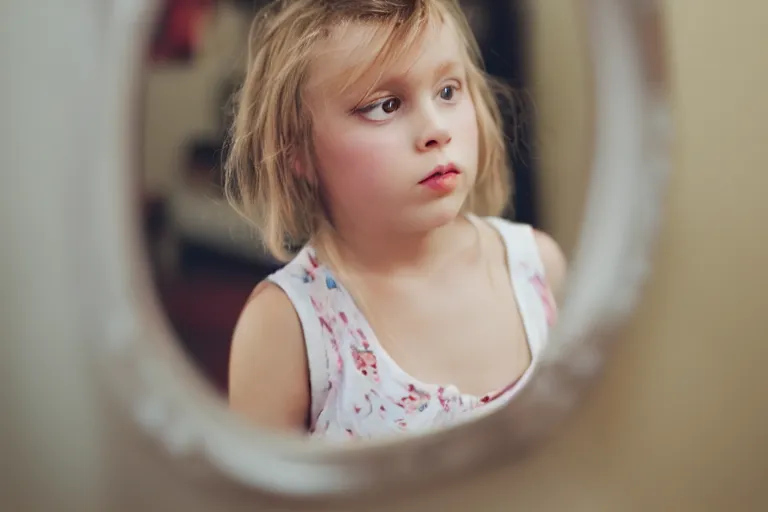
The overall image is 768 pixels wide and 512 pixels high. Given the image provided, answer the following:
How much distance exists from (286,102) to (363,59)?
0.21 ft

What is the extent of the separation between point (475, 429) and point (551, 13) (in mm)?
318

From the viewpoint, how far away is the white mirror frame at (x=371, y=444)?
0.49 metres

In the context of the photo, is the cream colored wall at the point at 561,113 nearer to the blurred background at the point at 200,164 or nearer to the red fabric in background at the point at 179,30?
the blurred background at the point at 200,164

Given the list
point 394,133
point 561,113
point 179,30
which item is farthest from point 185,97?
point 561,113

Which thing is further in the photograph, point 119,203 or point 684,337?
point 684,337

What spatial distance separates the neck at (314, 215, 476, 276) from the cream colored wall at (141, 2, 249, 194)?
0.12 m

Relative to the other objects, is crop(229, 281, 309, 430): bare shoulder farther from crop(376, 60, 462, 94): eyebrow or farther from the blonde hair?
crop(376, 60, 462, 94): eyebrow

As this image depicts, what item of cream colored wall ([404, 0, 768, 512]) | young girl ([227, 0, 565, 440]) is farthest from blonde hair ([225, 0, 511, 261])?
cream colored wall ([404, 0, 768, 512])

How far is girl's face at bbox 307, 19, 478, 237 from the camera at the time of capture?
0.52 meters

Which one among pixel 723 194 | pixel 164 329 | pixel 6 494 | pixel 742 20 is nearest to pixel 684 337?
pixel 723 194

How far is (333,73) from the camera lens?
518 mm

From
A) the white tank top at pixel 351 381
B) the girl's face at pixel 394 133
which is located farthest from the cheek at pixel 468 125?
the white tank top at pixel 351 381

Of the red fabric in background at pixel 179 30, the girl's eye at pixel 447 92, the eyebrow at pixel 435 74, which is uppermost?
the red fabric in background at pixel 179 30

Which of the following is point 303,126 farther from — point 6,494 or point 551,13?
point 6,494
